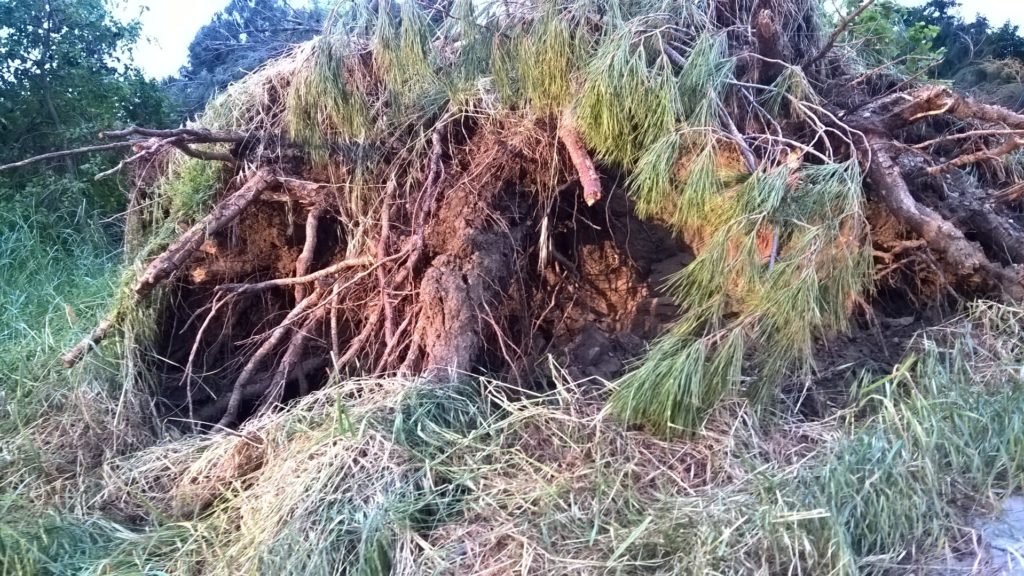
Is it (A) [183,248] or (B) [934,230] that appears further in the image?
(A) [183,248]

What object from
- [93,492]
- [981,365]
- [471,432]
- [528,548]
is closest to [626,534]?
[528,548]

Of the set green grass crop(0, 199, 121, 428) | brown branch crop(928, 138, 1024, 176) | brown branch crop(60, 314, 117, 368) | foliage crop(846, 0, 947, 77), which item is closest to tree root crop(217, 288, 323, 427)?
brown branch crop(60, 314, 117, 368)

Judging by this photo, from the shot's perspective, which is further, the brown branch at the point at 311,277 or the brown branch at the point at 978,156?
the brown branch at the point at 311,277

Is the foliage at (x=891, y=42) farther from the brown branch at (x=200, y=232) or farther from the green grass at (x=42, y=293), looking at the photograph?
the green grass at (x=42, y=293)

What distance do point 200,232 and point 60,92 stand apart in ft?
10.4

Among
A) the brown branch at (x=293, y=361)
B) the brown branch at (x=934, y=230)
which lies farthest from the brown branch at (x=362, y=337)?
the brown branch at (x=934, y=230)

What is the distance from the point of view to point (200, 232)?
132 inches

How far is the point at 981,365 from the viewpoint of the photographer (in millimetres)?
2496

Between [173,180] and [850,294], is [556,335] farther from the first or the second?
A: [173,180]

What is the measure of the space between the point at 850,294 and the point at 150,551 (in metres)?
2.26

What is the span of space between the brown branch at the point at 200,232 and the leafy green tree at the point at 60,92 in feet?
7.84

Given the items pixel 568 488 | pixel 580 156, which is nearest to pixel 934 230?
pixel 580 156

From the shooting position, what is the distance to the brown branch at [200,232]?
10.8ft

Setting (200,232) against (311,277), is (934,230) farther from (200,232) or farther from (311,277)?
(200,232)
